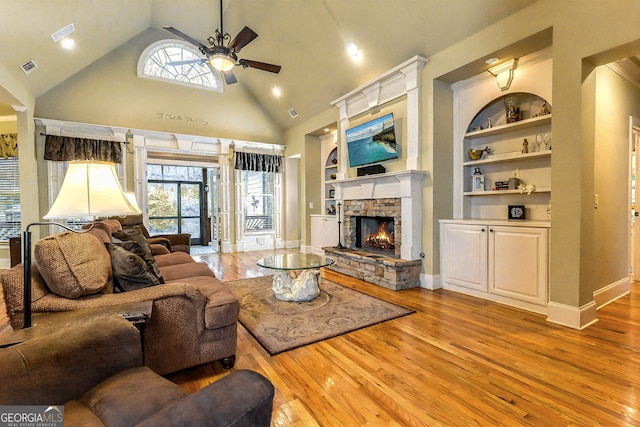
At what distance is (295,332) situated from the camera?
267cm

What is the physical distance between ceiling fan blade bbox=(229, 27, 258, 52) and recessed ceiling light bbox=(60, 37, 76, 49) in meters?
2.67

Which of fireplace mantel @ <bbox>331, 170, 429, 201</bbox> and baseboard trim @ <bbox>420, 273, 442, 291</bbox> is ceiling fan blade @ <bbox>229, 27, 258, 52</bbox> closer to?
fireplace mantel @ <bbox>331, 170, 429, 201</bbox>

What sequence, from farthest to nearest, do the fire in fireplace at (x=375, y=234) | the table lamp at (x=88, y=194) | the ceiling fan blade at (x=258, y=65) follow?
1. the fire in fireplace at (x=375, y=234)
2. the ceiling fan blade at (x=258, y=65)
3. the table lamp at (x=88, y=194)

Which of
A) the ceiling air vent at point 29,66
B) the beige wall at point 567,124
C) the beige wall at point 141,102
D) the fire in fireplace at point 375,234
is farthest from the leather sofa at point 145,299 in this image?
the beige wall at point 141,102

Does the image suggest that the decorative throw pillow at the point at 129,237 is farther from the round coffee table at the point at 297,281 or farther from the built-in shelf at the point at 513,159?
the built-in shelf at the point at 513,159

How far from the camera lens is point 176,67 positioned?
6.54 m

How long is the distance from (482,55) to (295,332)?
359 cm

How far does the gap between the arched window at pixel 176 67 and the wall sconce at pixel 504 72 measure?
207 inches

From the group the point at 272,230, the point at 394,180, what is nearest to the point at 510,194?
the point at 394,180

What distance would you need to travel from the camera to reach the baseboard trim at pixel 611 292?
3.14m

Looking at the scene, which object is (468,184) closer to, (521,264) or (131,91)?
(521,264)

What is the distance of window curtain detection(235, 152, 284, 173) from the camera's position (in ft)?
23.7

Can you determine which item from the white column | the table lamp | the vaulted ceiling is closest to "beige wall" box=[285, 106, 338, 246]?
the vaulted ceiling

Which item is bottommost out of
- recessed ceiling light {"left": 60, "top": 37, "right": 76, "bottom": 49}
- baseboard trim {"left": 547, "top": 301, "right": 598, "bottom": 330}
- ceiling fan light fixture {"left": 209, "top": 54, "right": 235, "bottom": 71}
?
baseboard trim {"left": 547, "top": 301, "right": 598, "bottom": 330}
